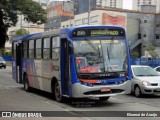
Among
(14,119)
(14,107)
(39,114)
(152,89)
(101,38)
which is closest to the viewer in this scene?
(14,119)

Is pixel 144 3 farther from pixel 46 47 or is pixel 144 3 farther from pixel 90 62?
pixel 90 62

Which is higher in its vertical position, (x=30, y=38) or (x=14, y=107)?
(x=30, y=38)

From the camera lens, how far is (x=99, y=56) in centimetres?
1329

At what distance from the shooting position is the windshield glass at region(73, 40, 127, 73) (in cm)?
1315

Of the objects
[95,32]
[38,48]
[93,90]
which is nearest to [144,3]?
[38,48]

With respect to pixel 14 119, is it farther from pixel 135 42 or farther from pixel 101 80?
pixel 135 42

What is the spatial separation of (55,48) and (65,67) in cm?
123

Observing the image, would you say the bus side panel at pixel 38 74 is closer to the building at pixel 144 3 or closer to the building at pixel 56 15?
the building at pixel 56 15

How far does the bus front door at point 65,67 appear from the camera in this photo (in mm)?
13481

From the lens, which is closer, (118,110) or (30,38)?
(118,110)

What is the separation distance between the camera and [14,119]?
32.0ft

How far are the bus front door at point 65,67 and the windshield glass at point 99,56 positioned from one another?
47 cm

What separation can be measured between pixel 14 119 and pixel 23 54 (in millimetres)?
9954

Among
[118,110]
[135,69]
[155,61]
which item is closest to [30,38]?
[135,69]
